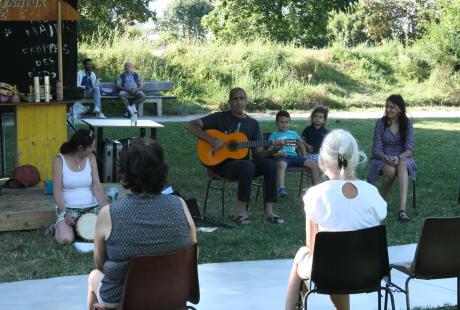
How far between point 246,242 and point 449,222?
2.78 meters

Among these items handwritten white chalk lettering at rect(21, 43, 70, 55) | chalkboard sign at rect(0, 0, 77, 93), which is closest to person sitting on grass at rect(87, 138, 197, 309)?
chalkboard sign at rect(0, 0, 77, 93)

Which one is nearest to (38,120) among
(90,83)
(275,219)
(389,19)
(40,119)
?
(40,119)

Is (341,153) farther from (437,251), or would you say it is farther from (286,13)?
(286,13)

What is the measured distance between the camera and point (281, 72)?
22.0 metres

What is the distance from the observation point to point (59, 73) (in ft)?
29.2

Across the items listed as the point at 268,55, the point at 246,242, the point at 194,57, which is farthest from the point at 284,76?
the point at 246,242

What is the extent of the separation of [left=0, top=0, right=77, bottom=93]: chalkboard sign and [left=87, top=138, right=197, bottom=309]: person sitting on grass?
629 centimetres

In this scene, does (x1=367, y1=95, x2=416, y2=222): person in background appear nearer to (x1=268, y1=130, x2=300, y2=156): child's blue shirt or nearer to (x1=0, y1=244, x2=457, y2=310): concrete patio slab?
(x1=268, y1=130, x2=300, y2=156): child's blue shirt

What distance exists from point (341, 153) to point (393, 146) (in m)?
4.20

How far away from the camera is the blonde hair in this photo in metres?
4.00

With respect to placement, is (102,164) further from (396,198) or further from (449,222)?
(449,222)

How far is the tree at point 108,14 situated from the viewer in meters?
22.5

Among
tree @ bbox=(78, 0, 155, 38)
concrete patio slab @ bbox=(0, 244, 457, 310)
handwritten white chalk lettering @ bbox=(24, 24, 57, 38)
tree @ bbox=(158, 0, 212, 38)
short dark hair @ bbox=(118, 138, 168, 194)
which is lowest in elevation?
concrete patio slab @ bbox=(0, 244, 457, 310)

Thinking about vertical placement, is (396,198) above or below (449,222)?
below
